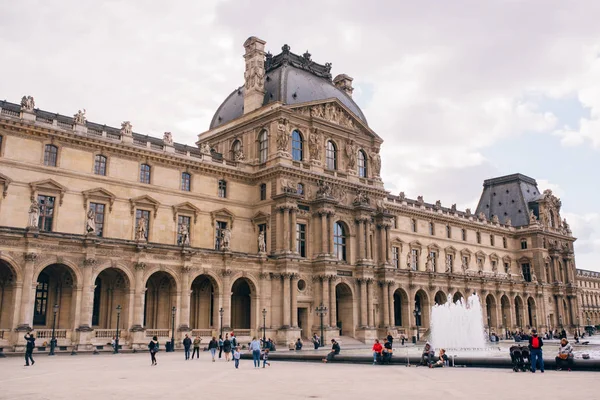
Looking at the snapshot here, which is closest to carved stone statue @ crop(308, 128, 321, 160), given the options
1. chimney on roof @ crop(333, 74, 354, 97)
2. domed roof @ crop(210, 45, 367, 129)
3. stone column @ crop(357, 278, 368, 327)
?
domed roof @ crop(210, 45, 367, 129)

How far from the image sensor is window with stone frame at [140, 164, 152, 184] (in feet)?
166

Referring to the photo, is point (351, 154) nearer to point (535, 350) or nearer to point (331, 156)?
point (331, 156)

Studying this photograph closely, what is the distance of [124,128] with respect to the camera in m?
49.8

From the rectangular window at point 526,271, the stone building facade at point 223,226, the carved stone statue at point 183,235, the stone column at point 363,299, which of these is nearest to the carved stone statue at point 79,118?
the stone building facade at point 223,226

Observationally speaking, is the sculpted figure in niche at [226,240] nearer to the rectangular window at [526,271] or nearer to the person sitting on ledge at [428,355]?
the person sitting on ledge at [428,355]

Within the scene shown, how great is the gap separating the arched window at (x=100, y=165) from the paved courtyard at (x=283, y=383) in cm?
2251

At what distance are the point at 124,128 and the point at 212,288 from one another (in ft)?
50.3

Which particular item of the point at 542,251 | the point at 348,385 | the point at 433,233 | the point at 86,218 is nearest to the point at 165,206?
the point at 86,218

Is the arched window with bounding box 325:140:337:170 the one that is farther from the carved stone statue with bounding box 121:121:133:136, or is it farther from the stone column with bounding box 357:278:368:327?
the carved stone statue with bounding box 121:121:133:136

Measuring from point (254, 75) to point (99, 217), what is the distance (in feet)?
71.9

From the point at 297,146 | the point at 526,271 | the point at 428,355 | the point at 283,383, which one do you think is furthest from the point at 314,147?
the point at 526,271

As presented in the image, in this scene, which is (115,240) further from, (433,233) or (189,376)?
(433,233)

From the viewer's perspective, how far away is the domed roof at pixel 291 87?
5994 centimetres

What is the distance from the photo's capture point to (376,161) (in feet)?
214
